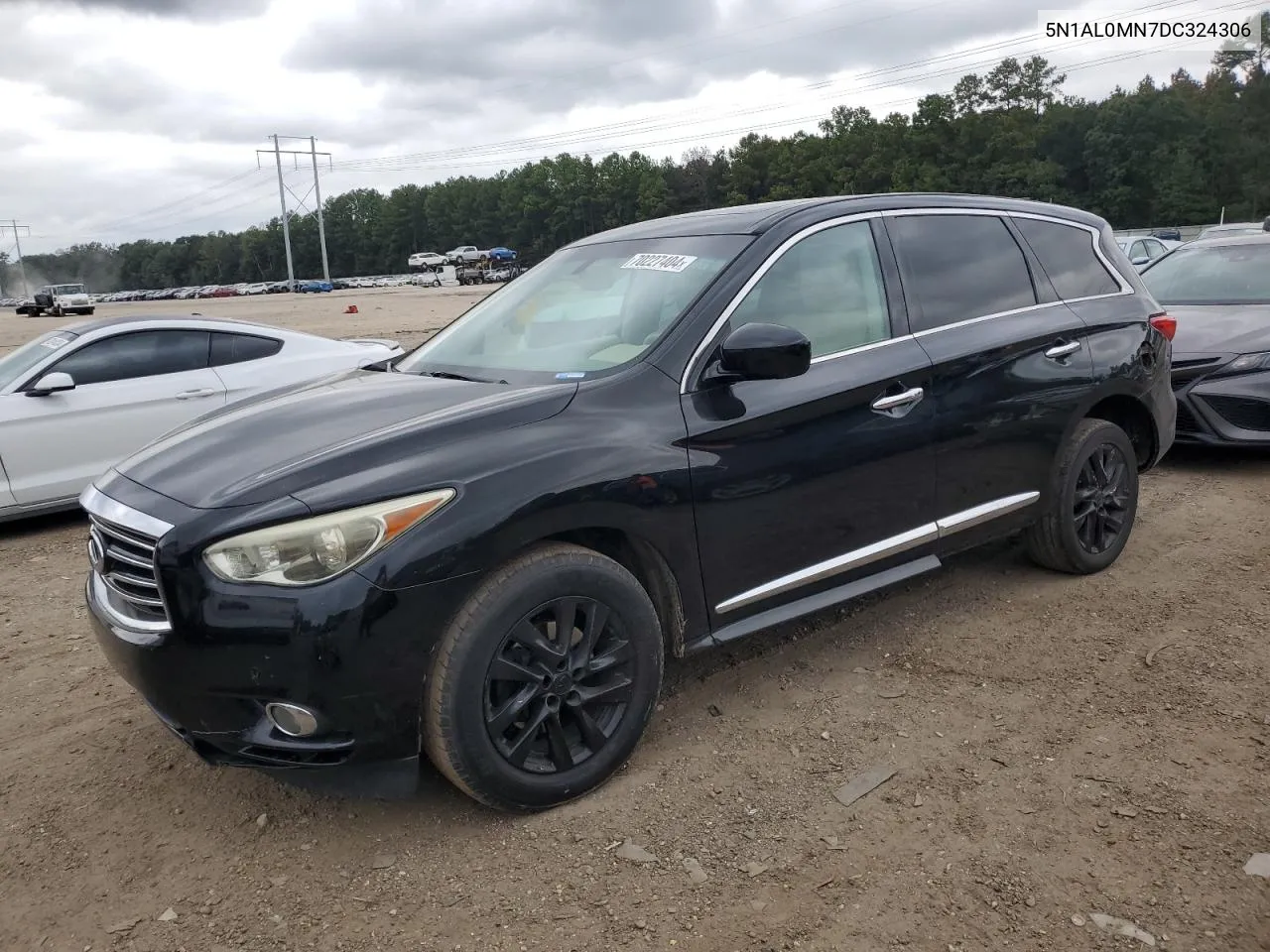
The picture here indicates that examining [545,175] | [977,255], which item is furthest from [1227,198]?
[977,255]

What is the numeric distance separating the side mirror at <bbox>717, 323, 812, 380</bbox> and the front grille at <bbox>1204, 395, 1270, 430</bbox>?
4818 mm

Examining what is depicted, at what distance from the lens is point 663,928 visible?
2.51m

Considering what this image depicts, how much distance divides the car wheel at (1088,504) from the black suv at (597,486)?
21 millimetres

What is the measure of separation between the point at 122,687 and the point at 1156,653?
413cm

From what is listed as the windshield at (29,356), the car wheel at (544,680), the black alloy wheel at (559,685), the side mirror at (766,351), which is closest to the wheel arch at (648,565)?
the car wheel at (544,680)

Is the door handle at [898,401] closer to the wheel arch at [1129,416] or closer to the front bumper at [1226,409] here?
the wheel arch at [1129,416]

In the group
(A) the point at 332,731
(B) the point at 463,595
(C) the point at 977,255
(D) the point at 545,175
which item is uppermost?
(D) the point at 545,175

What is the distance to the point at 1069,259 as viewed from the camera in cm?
475

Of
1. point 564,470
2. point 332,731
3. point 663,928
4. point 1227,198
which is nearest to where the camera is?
point 663,928

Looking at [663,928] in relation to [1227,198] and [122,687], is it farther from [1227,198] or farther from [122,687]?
[1227,198]

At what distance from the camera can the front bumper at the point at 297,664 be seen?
2584 millimetres

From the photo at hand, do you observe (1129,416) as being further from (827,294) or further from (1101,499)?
(827,294)

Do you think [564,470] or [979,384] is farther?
[979,384]

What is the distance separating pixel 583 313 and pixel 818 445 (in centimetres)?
103
